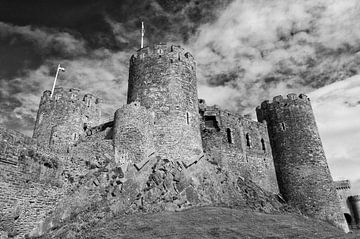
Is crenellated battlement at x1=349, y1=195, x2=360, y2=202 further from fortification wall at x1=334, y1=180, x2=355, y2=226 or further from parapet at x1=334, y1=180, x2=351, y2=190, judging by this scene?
parapet at x1=334, y1=180, x2=351, y2=190

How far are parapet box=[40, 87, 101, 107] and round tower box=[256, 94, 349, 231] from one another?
59.3 feet

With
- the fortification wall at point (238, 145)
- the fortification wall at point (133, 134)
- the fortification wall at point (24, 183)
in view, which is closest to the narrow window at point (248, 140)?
the fortification wall at point (238, 145)

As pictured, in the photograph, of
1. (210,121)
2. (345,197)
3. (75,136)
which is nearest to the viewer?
(210,121)

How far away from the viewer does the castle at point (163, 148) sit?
1465cm

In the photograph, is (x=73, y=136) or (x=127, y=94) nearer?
(x=127, y=94)

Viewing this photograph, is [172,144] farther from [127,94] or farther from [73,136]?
[73,136]

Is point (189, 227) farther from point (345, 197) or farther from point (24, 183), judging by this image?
point (345, 197)

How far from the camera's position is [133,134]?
61.8 ft

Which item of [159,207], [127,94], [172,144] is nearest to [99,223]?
[159,207]

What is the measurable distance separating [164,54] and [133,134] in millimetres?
7539

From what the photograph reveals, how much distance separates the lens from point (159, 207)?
1641 centimetres

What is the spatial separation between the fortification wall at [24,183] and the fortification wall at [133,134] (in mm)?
3972

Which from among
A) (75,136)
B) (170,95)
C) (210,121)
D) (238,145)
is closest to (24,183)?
(170,95)

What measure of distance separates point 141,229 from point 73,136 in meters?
17.0
